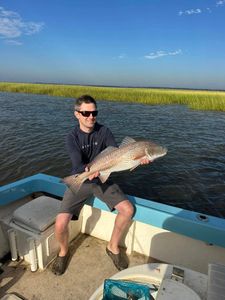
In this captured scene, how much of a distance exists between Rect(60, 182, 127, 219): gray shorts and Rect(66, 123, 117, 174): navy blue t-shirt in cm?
34

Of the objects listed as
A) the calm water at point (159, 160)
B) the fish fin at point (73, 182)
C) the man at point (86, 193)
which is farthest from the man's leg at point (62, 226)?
the calm water at point (159, 160)

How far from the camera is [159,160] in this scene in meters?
10.2

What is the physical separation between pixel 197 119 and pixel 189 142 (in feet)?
25.6

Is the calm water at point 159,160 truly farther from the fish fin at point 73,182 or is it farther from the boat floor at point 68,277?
the fish fin at point 73,182

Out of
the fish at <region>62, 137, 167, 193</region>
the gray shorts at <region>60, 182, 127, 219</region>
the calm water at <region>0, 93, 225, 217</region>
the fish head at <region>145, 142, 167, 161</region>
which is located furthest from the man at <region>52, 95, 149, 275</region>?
the calm water at <region>0, 93, 225, 217</region>

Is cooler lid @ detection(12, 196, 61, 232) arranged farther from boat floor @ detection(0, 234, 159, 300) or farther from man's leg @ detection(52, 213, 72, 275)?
boat floor @ detection(0, 234, 159, 300)

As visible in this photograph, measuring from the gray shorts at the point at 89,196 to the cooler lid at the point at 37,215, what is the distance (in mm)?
263

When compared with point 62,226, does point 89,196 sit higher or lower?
higher

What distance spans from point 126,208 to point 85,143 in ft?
3.44

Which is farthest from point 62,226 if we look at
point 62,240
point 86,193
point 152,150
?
point 152,150

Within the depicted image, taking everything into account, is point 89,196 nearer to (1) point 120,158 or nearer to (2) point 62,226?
(2) point 62,226

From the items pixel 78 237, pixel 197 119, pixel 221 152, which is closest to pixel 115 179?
pixel 78 237

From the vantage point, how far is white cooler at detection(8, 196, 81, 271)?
10.5ft

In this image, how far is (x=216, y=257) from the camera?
3203 millimetres
